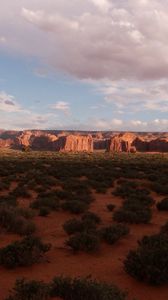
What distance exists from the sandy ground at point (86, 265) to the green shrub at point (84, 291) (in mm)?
833

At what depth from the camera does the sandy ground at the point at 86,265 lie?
7.21 metres

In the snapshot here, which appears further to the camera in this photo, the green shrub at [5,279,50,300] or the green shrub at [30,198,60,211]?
the green shrub at [30,198,60,211]

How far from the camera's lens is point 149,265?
7.40 meters

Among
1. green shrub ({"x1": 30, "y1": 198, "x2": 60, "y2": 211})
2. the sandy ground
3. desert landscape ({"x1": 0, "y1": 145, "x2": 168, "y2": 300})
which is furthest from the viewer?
green shrub ({"x1": 30, "y1": 198, "x2": 60, "y2": 211})

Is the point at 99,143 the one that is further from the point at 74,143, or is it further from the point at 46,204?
the point at 46,204

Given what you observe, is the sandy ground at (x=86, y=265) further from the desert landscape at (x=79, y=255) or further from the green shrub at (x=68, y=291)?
the green shrub at (x=68, y=291)

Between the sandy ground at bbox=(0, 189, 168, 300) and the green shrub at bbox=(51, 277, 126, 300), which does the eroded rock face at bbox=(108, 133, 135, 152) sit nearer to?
the sandy ground at bbox=(0, 189, 168, 300)

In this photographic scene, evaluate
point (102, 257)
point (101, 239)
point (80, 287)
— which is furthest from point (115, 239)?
point (80, 287)

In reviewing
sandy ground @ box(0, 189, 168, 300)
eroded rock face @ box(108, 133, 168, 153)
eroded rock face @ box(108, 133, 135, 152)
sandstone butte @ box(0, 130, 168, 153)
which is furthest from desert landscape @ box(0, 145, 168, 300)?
eroded rock face @ box(108, 133, 135, 152)

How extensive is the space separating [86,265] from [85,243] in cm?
105

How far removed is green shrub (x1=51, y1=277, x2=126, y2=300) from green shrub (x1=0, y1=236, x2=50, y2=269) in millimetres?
2005

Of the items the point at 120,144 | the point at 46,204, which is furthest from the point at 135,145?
Answer: the point at 46,204

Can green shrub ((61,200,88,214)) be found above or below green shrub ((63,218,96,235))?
below

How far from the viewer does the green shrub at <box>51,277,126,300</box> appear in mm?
5750
